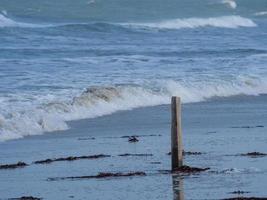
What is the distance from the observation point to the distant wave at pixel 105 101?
1849cm

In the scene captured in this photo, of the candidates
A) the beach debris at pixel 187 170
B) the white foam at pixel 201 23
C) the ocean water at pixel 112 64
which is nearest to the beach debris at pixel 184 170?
the beach debris at pixel 187 170

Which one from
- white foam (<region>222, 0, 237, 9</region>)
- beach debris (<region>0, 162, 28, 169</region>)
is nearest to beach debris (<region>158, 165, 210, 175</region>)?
beach debris (<region>0, 162, 28, 169</region>)

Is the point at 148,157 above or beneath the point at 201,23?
beneath

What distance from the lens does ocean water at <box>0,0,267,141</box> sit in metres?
21.2

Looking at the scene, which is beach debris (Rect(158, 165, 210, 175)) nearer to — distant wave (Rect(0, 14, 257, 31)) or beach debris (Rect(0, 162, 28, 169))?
beach debris (Rect(0, 162, 28, 169))

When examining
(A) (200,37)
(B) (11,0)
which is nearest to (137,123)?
(A) (200,37)

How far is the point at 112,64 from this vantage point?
101ft

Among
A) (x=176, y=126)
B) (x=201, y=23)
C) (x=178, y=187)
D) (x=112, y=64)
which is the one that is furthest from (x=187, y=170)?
(x=201, y=23)

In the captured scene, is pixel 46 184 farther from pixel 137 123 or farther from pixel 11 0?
pixel 11 0

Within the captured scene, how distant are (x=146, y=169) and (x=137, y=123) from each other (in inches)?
236

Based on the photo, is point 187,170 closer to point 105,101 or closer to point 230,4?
point 105,101

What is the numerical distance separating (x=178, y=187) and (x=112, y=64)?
18.3 metres

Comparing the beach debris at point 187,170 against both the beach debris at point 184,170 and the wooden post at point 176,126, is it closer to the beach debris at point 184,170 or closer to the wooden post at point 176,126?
the beach debris at point 184,170

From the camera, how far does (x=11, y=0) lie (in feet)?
218
